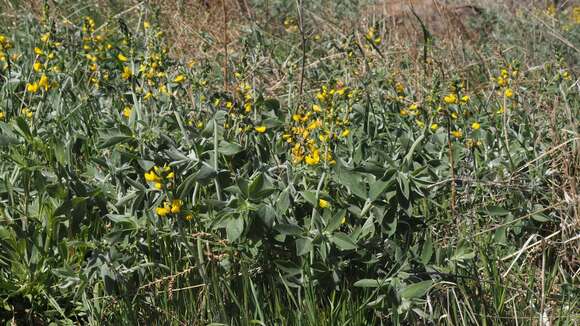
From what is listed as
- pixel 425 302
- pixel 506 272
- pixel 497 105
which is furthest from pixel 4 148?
pixel 497 105

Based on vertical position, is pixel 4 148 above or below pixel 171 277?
above

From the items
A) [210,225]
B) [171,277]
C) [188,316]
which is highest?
[210,225]

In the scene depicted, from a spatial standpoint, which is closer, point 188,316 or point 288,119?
point 188,316

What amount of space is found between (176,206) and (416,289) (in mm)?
818

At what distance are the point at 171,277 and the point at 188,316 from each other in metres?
0.18

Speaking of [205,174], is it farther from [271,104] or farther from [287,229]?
[271,104]

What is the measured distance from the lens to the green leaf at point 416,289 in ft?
8.18

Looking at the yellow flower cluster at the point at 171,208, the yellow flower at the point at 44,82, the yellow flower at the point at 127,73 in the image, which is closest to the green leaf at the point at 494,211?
the yellow flower cluster at the point at 171,208

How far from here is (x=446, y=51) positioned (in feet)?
17.6

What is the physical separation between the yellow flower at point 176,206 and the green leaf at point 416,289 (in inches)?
30.8

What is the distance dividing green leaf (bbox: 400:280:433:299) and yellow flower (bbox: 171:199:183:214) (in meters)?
0.78

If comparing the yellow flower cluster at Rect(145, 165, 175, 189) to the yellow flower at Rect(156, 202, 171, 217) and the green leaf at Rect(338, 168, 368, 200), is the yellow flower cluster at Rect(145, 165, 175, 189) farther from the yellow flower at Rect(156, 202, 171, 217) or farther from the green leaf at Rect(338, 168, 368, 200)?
the green leaf at Rect(338, 168, 368, 200)

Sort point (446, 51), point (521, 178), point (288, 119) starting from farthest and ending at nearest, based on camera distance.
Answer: point (446, 51), point (288, 119), point (521, 178)

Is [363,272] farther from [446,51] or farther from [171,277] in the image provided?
[446,51]
